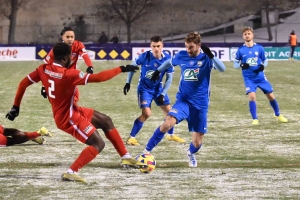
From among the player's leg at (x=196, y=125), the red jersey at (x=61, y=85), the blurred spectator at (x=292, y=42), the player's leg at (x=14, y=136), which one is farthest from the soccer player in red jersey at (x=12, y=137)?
the blurred spectator at (x=292, y=42)

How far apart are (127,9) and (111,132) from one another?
50.5 meters

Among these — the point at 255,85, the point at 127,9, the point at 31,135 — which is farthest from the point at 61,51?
the point at 127,9

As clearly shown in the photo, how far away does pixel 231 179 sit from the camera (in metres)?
8.54

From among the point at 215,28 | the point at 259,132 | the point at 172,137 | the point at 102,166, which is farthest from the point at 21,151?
the point at 215,28

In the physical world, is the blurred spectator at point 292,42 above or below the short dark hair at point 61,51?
below

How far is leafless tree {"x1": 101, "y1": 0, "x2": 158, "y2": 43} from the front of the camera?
192 feet

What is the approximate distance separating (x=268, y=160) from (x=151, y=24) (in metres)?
50.3

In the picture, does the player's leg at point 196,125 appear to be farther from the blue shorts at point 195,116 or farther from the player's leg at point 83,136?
the player's leg at point 83,136

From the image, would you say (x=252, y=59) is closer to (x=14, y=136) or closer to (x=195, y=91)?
(x=195, y=91)

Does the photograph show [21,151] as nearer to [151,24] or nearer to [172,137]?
[172,137]

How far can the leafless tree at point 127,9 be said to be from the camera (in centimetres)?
5853

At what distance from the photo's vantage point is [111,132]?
9.04 m

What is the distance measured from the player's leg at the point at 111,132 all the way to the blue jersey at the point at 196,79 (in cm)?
114

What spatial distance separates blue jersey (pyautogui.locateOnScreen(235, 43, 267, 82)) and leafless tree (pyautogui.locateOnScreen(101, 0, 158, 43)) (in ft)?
141
